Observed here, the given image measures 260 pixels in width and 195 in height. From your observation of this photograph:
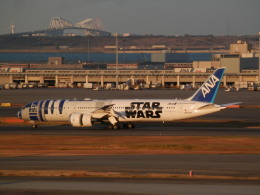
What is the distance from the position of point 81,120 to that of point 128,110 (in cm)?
525

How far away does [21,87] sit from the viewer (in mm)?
191500

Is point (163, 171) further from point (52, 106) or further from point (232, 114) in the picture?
point (232, 114)

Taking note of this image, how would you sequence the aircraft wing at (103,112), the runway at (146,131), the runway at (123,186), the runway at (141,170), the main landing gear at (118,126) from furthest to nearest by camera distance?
the aircraft wing at (103,112), the main landing gear at (118,126), the runway at (146,131), the runway at (141,170), the runway at (123,186)

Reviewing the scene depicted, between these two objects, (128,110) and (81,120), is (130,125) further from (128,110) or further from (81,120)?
(81,120)

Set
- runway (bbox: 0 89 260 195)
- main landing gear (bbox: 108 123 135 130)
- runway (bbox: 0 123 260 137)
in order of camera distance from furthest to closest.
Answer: main landing gear (bbox: 108 123 135 130) → runway (bbox: 0 123 260 137) → runway (bbox: 0 89 260 195)

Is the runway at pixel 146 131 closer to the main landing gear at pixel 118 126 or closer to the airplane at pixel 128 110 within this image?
the main landing gear at pixel 118 126

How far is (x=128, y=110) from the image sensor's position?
246 ft

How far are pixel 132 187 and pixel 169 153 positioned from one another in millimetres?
15173

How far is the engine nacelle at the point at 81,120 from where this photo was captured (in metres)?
73.8

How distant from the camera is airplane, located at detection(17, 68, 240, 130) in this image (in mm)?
73875

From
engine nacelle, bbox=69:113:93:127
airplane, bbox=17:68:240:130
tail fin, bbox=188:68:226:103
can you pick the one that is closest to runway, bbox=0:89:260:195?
airplane, bbox=17:68:240:130

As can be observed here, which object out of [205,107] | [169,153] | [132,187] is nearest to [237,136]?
[205,107]

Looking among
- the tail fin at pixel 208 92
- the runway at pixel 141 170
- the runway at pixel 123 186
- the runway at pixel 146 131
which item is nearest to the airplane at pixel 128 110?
the tail fin at pixel 208 92

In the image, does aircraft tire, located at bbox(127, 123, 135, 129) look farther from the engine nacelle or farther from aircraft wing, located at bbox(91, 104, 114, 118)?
the engine nacelle
